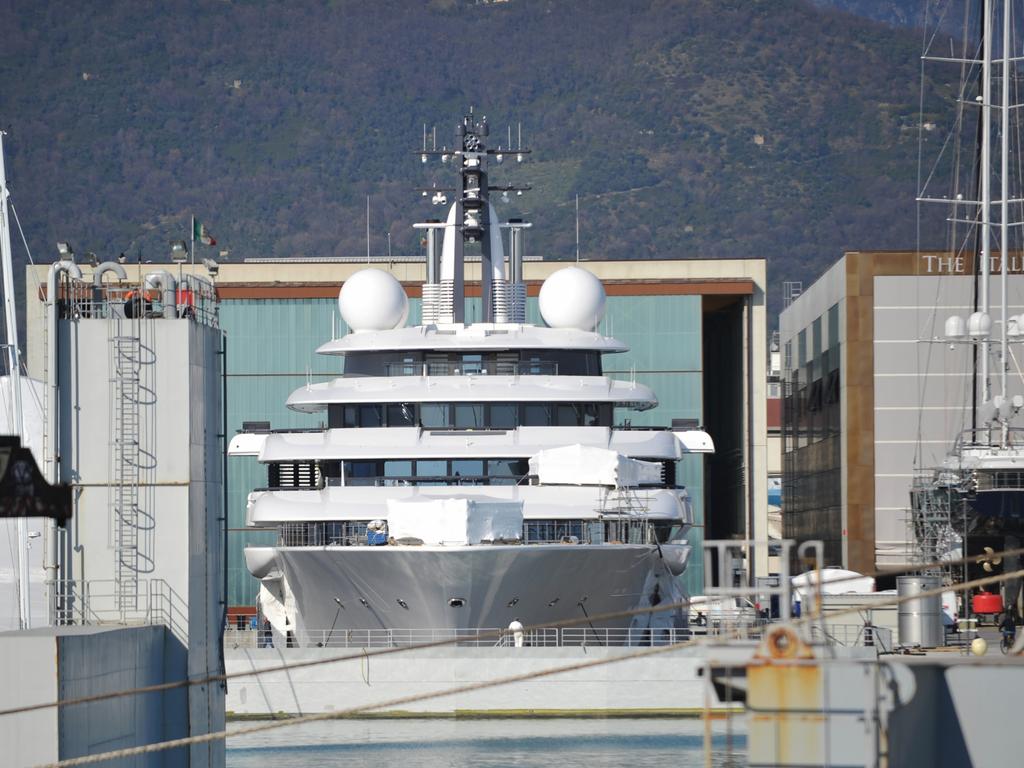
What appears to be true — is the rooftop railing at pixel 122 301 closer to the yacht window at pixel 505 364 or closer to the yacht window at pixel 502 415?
the yacht window at pixel 502 415

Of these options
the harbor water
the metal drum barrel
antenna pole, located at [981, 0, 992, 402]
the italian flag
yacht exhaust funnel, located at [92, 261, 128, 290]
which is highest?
antenna pole, located at [981, 0, 992, 402]

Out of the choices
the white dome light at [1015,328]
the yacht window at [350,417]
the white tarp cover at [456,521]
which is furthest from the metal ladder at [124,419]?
the white dome light at [1015,328]

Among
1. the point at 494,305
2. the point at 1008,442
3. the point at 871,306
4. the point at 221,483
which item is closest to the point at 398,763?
the point at 221,483

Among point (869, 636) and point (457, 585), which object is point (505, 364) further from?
point (869, 636)

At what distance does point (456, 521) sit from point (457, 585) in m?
1.36

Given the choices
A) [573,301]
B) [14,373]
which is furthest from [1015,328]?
[14,373]

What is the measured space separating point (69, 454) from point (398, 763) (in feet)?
37.3

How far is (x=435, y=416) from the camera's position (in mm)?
38750

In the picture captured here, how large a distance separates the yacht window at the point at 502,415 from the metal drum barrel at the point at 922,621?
9357 millimetres

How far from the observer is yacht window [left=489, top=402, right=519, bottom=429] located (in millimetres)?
38938

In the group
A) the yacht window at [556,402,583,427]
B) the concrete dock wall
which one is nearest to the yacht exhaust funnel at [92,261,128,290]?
the concrete dock wall

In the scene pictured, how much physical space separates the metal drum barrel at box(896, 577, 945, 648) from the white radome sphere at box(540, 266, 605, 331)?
1187 centimetres

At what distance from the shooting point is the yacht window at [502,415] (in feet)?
128

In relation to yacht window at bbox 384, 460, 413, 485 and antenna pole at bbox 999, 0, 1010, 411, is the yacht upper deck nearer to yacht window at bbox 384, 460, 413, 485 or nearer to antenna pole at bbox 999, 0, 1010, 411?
yacht window at bbox 384, 460, 413, 485
